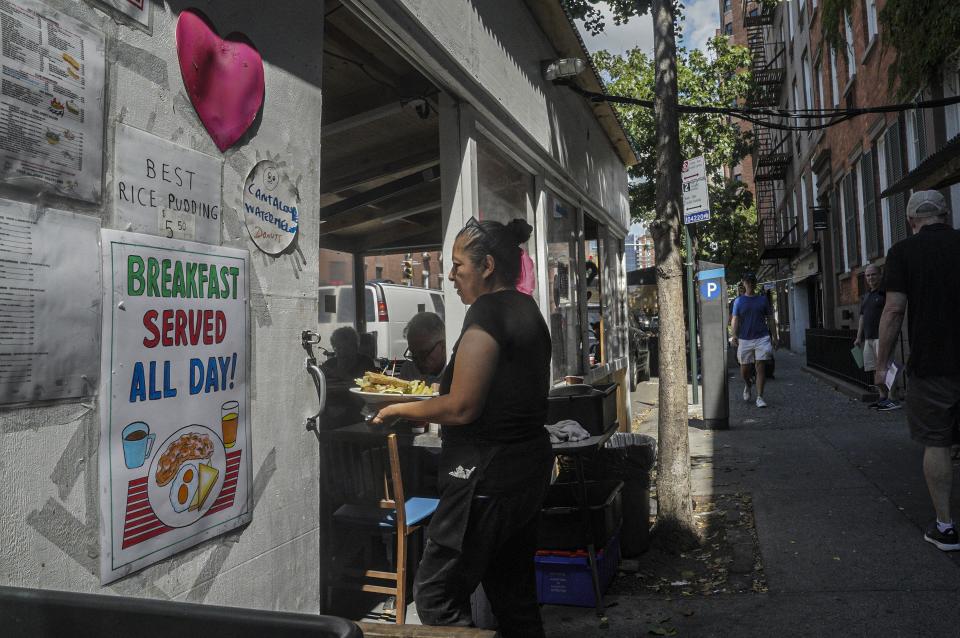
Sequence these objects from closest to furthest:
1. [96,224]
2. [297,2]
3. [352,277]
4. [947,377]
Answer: [96,224] → [297,2] → [947,377] → [352,277]

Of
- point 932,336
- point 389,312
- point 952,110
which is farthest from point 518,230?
point 389,312

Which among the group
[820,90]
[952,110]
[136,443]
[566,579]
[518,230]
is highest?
[820,90]

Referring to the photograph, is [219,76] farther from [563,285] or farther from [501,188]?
[563,285]

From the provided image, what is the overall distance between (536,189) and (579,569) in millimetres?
3681

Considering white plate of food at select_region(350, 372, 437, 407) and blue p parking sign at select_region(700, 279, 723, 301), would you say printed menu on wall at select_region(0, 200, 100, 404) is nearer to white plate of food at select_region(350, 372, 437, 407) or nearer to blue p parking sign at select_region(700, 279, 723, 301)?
white plate of food at select_region(350, 372, 437, 407)

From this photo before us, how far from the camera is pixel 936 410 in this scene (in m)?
4.34

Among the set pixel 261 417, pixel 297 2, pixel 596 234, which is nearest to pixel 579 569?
pixel 261 417

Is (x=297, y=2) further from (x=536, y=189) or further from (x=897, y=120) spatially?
(x=897, y=120)

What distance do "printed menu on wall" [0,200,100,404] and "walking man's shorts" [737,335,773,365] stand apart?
10594mm

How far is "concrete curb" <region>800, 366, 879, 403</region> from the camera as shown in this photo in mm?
11043

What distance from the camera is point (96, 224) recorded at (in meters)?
1.92

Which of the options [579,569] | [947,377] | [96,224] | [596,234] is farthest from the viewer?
[596,234]

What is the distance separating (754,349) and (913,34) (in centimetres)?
545

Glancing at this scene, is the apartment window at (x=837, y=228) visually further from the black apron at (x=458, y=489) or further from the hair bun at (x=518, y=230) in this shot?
the black apron at (x=458, y=489)
